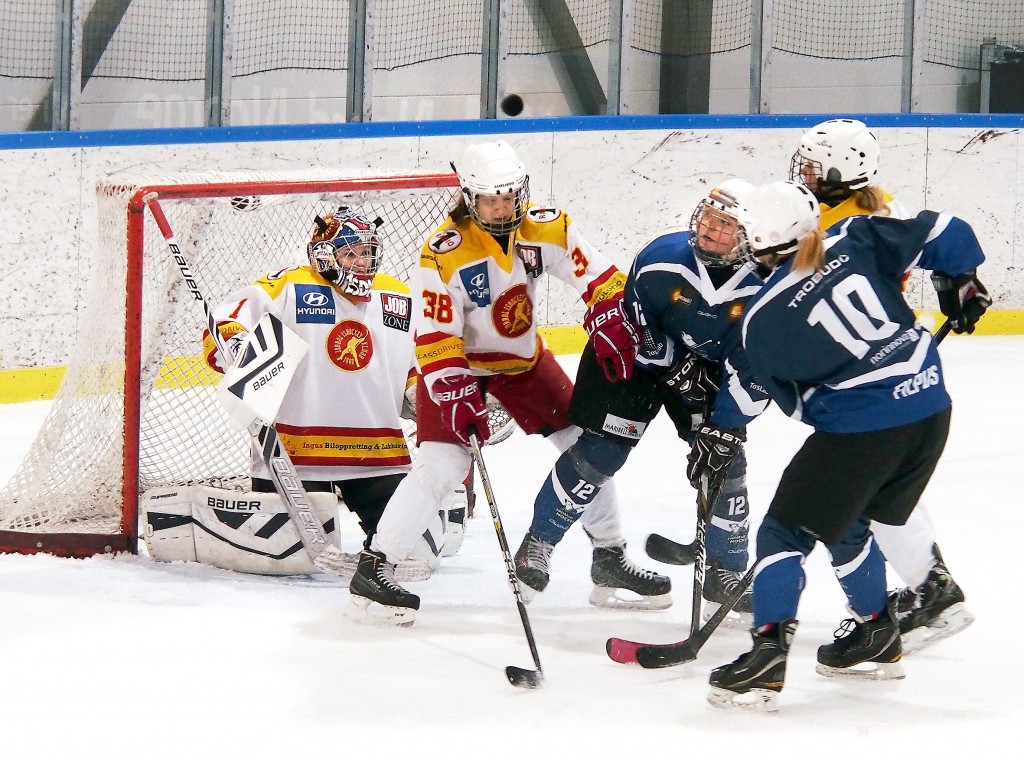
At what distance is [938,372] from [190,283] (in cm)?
160

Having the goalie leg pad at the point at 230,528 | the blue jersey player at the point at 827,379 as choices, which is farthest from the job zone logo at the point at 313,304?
the blue jersey player at the point at 827,379

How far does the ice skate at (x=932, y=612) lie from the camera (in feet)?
8.86

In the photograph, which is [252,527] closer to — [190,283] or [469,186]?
[190,283]

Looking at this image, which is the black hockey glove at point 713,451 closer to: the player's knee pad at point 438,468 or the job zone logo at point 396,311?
the player's knee pad at point 438,468

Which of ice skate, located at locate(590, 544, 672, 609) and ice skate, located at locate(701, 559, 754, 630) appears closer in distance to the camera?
ice skate, located at locate(701, 559, 754, 630)

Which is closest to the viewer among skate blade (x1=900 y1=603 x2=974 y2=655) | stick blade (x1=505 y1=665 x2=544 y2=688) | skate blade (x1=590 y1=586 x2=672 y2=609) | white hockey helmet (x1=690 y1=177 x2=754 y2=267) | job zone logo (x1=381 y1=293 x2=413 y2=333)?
stick blade (x1=505 y1=665 x2=544 y2=688)

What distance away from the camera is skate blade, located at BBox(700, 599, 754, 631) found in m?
2.89

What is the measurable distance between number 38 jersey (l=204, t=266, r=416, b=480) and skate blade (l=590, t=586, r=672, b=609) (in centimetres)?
59

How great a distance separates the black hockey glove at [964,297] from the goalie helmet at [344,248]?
1.28 m

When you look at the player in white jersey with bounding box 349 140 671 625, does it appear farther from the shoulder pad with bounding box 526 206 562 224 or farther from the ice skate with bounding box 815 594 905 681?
A: the ice skate with bounding box 815 594 905 681

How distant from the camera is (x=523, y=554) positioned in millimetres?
3014

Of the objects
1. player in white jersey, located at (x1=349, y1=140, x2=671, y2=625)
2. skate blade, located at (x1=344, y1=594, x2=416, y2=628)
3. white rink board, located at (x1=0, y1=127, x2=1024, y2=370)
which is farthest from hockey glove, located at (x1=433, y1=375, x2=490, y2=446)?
white rink board, located at (x1=0, y1=127, x2=1024, y2=370)

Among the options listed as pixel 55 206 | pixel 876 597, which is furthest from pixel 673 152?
pixel 876 597

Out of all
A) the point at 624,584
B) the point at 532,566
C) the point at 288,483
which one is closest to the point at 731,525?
the point at 624,584
